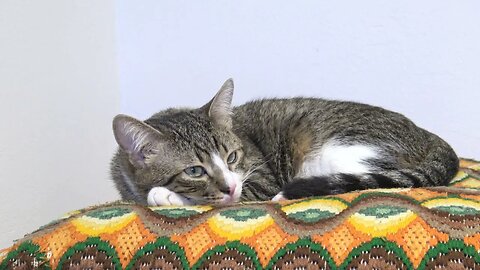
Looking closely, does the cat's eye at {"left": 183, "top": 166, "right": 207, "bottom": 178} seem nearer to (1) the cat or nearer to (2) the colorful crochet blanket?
(1) the cat

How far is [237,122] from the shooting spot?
1654 millimetres

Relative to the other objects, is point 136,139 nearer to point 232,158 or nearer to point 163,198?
point 163,198

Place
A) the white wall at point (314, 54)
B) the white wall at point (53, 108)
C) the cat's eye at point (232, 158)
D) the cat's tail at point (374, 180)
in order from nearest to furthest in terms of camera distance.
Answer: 1. the cat's tail at point (374, 180)
2. the cat's eye at point (232, 158)
3. the white wall at point (53, 108)
4. the white wall at point (314, 54)

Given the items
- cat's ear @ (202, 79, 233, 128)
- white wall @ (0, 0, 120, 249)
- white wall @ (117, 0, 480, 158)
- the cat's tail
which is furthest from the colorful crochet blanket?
white wall @ (117, 0, 480, 158)

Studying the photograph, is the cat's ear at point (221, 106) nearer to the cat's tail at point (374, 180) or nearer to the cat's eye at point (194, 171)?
the cat's eye at point (194, 171)

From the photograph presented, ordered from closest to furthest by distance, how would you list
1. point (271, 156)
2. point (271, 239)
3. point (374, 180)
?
point (271, 239) < point (374, 180) < point (271, 156)

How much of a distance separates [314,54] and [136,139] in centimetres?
95

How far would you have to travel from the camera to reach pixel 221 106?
1.48 meters

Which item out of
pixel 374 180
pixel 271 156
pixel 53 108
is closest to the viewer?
pixel 374 180

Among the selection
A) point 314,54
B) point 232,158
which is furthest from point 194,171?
point 314,54

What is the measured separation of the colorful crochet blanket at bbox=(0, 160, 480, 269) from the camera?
2.75 ft

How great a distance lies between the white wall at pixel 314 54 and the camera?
1.85 metres

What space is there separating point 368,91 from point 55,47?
1156mm

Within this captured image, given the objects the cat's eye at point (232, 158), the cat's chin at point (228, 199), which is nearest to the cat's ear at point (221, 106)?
the cat's eye at point (232, 158)
